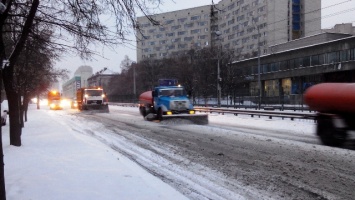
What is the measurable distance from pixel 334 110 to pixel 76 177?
9.42 metres

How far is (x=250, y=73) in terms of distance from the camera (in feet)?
225

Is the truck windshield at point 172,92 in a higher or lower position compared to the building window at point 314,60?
lower

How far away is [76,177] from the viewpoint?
748 cm

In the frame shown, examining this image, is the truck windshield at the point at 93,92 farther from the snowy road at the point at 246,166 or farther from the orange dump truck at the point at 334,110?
the orange dump truck at the point at 334,110

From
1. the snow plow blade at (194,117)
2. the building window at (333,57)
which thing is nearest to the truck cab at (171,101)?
the snow plow blade at (194,117)

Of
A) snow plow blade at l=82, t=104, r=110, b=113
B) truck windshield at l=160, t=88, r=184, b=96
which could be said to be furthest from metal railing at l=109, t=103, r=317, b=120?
snow plow blade at l=82, t=104, r=110, b=113

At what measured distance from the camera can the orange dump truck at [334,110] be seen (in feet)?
40.4

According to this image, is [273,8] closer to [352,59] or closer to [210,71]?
[210,71]

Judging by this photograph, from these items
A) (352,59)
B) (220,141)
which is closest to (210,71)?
(352,59)

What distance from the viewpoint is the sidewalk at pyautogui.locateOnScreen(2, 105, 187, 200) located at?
6.25 m

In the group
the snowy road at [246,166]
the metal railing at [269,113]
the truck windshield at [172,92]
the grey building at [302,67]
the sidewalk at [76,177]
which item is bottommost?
the snowy road at [246,166]

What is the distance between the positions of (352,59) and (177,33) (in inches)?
2911

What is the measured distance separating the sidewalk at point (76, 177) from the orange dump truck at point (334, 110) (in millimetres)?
7465

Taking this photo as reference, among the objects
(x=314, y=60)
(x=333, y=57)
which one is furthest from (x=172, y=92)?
(x=314, y=60)
